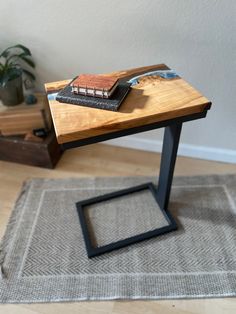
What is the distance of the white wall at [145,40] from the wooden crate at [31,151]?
1.31 feet

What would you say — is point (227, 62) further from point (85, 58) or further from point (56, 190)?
point (56, 190)

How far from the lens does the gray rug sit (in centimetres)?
100

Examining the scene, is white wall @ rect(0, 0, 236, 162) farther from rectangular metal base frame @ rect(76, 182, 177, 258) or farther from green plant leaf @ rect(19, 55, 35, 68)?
rectangular metal base frame @ rect(76, 182, 177, 258)

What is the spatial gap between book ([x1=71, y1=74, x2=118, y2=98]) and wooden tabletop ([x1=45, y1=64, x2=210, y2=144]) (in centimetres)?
5

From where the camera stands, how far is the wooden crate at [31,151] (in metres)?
1.48

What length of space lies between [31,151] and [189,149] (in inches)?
36.0

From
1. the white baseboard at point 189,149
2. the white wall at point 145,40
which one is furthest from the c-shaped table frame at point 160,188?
the white wall at point 145,40

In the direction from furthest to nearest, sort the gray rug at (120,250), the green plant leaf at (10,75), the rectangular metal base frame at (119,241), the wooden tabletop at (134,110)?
the green plant leaf at (10,75), the rectangular metal base frame at (119,241), the gray rug at (120,250), the wooden tabletop at (134,110)

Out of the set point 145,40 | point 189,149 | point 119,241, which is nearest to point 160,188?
point 119,241

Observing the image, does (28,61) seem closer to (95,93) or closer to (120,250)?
(95,93)

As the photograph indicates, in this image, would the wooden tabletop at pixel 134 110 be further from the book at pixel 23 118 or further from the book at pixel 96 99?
the book at pixel 23 118

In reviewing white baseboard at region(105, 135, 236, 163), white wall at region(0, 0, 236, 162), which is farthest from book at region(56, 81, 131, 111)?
white baseboard at region(105, 135, 236, 163)

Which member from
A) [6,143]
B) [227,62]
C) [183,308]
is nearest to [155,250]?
[183,308]

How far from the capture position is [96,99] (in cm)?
84
